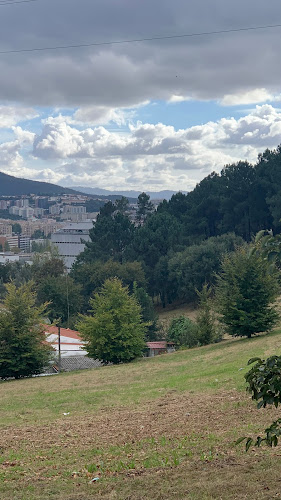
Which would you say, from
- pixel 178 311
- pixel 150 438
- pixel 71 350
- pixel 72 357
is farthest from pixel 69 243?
pixel 150 438

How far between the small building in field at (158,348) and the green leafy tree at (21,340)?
12.8 metres

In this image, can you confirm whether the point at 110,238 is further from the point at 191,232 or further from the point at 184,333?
the point at 184,333

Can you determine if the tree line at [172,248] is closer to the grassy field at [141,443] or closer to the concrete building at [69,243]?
the grassy field at [141,443]

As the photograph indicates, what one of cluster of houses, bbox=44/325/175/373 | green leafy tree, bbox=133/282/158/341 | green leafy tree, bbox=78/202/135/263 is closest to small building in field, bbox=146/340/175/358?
cluster of houses, bbox=44/325/175/373

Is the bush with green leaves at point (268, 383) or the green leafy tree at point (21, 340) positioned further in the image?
the green leafy tree at point (21, 340)

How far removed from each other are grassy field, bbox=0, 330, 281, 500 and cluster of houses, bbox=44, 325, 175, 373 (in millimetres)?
11705

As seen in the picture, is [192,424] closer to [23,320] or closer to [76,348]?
[23,320]

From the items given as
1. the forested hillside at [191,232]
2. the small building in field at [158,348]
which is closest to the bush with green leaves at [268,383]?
the small building in field at [158,348]

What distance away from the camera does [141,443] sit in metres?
9.87

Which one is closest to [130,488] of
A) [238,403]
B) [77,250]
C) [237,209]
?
[238,403]

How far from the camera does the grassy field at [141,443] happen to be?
7219 mm

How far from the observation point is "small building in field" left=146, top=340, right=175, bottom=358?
128 feet

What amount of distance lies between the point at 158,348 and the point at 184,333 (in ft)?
8.80

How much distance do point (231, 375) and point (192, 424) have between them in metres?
5.84
